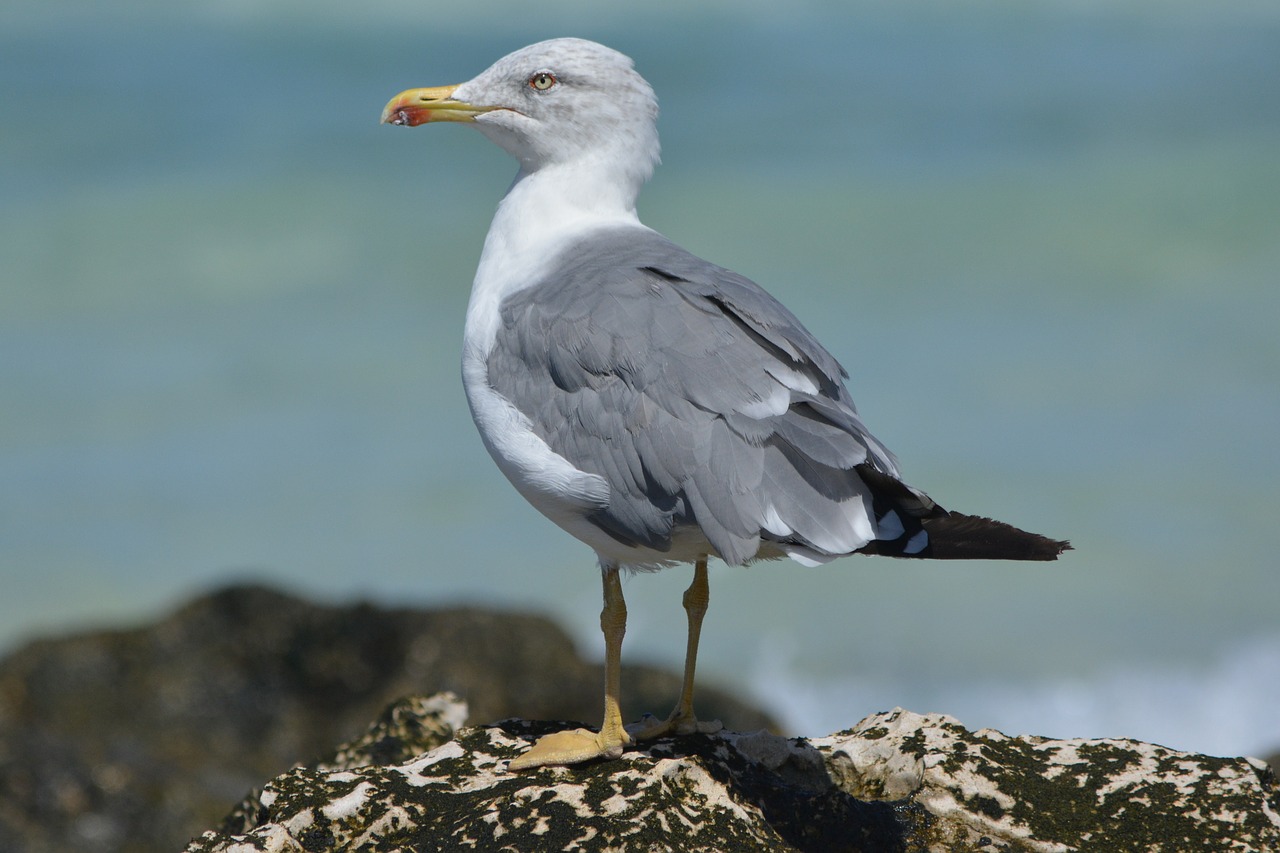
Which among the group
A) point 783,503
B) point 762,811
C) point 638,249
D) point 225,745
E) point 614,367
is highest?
point 638,249

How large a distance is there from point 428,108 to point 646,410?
240cm

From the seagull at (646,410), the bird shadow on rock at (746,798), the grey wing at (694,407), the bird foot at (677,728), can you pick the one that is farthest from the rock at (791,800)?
the grey wing at (694,407)

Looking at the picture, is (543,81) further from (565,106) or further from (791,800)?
(791,800)

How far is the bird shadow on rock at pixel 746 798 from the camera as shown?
5324 mm

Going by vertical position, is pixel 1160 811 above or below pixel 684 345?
below

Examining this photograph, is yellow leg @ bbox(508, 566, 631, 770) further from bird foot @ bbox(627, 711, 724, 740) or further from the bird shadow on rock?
bird foot @ bbox(627, 711, 724, 740)

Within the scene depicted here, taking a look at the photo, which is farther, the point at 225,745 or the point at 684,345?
the point at 225,745

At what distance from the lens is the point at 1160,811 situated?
5535 mm

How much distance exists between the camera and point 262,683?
12312 mm

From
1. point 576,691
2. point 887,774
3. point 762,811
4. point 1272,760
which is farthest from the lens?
point 576,691

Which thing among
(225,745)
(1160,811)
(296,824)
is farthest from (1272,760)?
(225,745)

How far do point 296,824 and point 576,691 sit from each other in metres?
6.06

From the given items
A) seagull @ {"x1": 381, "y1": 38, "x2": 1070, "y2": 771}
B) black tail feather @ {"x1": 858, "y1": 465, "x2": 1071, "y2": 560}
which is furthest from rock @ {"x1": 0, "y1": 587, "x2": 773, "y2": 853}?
black tail feather @ {"x1": 858, "y1": 465, "x2": 1071, "y2": 560}

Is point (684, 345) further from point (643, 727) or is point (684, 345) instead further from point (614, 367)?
point (643, 727)
